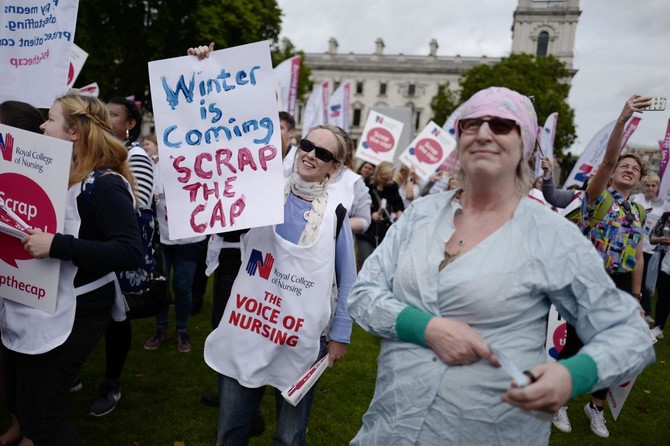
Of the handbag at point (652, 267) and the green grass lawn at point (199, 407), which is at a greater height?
the handbag at point (652, 267)

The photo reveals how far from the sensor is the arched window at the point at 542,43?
58375 millimetres

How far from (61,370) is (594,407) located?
3.73m

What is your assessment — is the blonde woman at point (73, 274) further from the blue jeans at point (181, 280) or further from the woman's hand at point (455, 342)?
the blue jeans at point (181, 280)

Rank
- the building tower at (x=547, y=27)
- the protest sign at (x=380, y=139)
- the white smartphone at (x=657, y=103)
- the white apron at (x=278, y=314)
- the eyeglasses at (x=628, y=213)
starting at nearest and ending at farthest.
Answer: the white apron at (x=278, y=314)
the white smartphone at (x=657, y=103)
the eyeglasses at (x=628, y=213)
the protest sign at (x=380, y=139)
the building tower at (x=547, y=27)

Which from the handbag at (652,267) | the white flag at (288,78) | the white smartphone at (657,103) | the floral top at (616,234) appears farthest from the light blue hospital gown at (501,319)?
the white flag at (288,78)

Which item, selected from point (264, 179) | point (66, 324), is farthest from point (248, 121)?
point (66, 324)

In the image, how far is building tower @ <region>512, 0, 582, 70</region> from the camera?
5722cm

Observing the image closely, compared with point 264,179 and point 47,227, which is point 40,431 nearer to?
point 47,227

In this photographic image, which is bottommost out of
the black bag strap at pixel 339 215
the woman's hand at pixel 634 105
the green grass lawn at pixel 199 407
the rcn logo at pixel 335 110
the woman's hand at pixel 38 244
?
the green grass lawn at pixel 199 407

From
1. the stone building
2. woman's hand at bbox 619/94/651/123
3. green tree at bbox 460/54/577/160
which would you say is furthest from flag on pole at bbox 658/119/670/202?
the stone building

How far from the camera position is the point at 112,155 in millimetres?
2322

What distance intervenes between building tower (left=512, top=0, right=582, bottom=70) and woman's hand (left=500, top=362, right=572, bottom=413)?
6323 centimetres

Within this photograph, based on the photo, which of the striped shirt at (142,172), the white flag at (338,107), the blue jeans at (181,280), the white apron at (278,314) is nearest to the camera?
the white apron at (278,314)

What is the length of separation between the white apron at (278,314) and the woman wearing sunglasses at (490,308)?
671 mm
